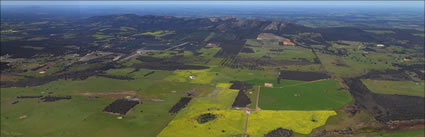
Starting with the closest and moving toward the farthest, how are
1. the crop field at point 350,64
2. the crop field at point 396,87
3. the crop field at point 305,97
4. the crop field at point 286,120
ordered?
the crop field at point 286,120 < the crop field at point 305,97 < the crop field at point 396,87 < the crop field at point 350,64

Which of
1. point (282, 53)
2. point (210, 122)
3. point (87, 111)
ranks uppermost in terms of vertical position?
point (282, 53)

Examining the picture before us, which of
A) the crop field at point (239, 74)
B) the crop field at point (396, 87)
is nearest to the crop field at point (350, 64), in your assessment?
the crop field at point (396, 87)

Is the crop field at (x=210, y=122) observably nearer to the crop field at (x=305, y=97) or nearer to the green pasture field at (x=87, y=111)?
the green pasture field at (x=87, y=111)

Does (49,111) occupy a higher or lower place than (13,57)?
lower

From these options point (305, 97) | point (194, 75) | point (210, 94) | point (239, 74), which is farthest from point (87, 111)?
point (305, 97)

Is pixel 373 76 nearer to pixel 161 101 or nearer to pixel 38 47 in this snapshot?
pixel 161 101

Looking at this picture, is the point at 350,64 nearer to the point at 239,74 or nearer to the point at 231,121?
the point at 239,74

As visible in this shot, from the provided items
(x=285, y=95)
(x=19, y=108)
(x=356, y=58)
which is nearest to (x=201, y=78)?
(x=285, y=95)
